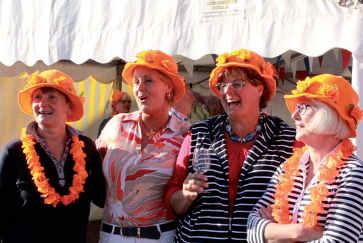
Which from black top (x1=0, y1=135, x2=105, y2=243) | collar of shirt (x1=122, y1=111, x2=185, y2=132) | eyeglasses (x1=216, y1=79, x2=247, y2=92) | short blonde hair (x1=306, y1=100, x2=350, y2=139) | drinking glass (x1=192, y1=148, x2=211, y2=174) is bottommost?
black top (x1=0, y1=135, x2=105, y2=243)

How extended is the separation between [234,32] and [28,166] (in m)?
1.55

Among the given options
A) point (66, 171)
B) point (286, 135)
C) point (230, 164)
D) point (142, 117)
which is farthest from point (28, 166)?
point (286, 135)

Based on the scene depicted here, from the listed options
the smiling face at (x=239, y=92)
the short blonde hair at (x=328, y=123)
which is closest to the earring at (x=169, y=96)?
the smiling face at (x=239, y=92)

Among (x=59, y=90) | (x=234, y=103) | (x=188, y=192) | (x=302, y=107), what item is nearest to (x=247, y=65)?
(x=234, y=103)

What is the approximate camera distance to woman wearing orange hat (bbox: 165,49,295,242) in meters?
2.54

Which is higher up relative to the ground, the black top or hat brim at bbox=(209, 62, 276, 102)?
hat brim at bbox=(209, 62, 276, 102)

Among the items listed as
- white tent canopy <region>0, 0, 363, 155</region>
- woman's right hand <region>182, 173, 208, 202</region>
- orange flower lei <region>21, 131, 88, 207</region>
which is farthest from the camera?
white tent canopy <region>0, 0, 363, 155</region>

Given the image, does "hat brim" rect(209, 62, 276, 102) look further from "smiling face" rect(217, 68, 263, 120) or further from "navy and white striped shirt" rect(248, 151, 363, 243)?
"navy and white striped shirt" rect(248, 151, 363, 243)

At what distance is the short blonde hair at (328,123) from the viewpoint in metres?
2.20

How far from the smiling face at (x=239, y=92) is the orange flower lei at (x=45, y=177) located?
82cm

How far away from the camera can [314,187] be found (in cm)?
216

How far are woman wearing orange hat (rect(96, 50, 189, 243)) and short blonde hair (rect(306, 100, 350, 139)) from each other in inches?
36.0

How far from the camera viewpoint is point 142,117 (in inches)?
120

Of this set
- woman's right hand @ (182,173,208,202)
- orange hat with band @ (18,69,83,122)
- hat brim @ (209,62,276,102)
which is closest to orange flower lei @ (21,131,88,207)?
orange hat with band @ (18,69,83,122)
